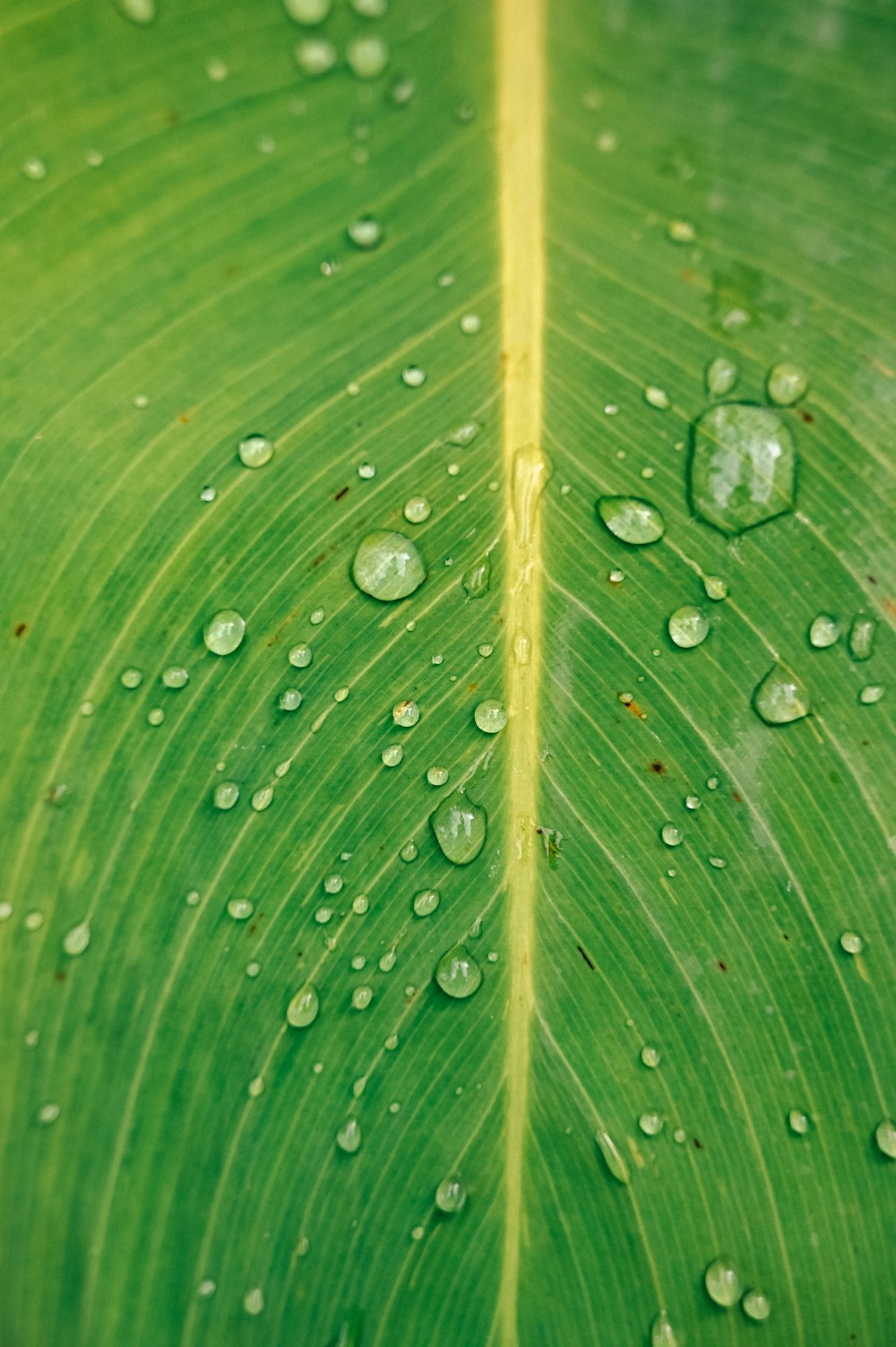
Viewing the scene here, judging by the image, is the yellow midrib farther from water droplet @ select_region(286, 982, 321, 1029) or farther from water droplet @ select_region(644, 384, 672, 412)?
water droplet @ select_region(286, 982, 321, 1029)

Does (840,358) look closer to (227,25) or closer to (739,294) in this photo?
(739,294)

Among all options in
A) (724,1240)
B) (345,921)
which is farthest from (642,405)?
(724,1240)

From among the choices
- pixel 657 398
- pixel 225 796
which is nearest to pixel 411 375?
pixel 657 398

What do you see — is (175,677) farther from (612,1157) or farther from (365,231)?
(612,1157)

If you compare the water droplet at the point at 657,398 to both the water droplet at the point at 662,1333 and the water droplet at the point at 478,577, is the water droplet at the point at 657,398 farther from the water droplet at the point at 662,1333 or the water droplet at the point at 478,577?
the water droplet at the point at 662,1333

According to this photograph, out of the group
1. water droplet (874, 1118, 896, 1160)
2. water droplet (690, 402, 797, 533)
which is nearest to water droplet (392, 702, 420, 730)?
water droplet (690, 402, 797, 533)

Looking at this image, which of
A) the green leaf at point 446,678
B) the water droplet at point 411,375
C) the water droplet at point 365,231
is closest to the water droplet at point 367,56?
the green leaf at point 446,678

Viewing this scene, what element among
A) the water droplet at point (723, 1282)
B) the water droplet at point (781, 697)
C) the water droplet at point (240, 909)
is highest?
the water droplet at point (781, 697)
